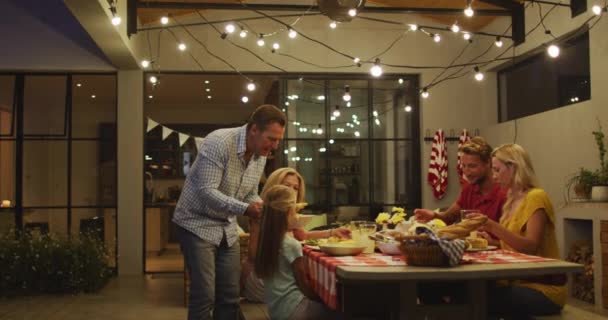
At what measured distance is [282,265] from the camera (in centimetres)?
295

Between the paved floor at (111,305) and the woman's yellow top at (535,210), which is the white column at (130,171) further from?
the woman's yellow top at (535,210)

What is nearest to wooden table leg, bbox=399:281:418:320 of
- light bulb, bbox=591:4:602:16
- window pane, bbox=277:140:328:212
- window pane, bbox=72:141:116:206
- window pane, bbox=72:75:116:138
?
light bulb, bbox=591:4:602:16

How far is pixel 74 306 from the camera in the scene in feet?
19.5

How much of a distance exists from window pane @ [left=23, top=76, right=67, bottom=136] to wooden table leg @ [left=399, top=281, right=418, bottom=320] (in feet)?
22.3

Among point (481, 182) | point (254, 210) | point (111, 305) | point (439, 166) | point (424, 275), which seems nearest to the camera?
point (424, 275)

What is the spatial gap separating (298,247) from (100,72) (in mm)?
6019

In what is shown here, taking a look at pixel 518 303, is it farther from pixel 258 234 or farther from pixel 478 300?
pixel 258 234

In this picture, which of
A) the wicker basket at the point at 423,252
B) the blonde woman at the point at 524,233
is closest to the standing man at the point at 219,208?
the wicker basket at the point at 423,252

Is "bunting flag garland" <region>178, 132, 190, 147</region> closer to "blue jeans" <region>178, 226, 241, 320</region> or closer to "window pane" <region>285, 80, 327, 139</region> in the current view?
"window pane" <region>285, 80, 327, 139</region>

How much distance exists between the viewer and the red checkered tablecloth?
2.46 meters

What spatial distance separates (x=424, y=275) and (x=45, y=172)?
7.01 metres

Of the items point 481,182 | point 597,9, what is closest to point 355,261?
point 481,182

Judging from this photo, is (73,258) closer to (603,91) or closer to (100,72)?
(100,72)

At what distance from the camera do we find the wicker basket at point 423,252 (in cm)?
230
